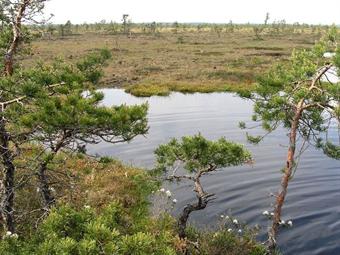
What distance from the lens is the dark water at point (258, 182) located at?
1981 centimetres

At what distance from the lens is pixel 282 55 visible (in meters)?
83.1

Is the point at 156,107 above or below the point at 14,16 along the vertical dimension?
A: below

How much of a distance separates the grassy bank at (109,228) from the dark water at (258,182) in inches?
120

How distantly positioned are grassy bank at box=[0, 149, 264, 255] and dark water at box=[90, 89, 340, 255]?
306 centimetres

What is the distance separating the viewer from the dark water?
1981 cm

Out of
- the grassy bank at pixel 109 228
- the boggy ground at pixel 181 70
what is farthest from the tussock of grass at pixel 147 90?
the grassy bank at pixel 109 228

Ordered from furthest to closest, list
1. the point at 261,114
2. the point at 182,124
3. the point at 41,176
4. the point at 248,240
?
the point at 182,124 → the point at 248,240 → the point at 261,114 → the point at 41,176

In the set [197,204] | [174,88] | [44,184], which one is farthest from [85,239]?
[174,88]

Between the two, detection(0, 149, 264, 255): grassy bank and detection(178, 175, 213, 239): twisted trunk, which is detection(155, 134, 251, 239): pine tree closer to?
detection(178, 175, 213, 239): twisted trunk

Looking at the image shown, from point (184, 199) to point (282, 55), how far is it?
214 feet

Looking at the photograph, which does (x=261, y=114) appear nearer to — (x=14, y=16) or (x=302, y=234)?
(x=302, y=234)

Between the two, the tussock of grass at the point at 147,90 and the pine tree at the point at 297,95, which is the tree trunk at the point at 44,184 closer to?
the pine tree at the point at 297,95

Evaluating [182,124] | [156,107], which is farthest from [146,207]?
[156,107]

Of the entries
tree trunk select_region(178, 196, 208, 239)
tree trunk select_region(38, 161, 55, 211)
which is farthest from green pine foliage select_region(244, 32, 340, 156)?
tree trunk select_region(38, 161, 55, 211)
